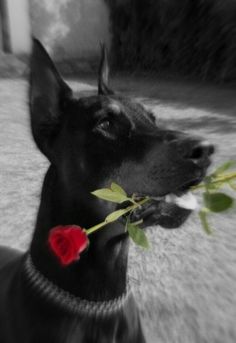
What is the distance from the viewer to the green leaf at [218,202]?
1335 millimetres

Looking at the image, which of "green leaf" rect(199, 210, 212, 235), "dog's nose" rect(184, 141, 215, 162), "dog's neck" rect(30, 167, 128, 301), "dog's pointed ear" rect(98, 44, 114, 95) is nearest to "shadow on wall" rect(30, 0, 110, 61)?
"dog's pointed ear" rect(98, 44, 114, 95)

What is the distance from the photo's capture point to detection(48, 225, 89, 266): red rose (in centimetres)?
132

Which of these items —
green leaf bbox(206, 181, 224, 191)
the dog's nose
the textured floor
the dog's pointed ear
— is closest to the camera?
green leaf bbox(206, 181, 224, 191)

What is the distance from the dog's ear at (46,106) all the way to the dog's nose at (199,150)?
569mm

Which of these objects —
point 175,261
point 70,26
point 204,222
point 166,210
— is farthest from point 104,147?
point 70,26

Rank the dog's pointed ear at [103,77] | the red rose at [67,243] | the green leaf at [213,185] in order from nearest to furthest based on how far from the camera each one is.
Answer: the red rose at [67,243] < the green leaf at [213,185] < the dog's pointed ear at [103,77]

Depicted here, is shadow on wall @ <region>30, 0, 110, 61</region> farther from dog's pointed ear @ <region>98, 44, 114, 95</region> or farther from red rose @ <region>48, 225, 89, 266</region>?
red rose @ <region>48, 225, 89, 266</region>

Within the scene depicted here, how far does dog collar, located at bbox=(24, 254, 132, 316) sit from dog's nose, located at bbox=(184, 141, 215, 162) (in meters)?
0.61

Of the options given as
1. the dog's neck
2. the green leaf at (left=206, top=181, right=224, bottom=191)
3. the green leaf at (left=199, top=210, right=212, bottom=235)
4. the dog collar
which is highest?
the green leaf at (left=206, top=181, right=224, bottom=191)

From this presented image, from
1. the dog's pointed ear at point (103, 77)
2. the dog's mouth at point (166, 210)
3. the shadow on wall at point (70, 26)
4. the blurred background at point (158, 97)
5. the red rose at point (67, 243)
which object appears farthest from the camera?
the shadow on wall at point (70, 26)

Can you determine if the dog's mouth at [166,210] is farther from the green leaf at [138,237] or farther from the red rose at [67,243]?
the red rose at [67,243]

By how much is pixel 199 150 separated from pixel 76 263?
0.57 m

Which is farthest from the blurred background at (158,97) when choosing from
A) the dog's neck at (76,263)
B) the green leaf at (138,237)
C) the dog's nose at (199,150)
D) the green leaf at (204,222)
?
the green leaf at (204,222)

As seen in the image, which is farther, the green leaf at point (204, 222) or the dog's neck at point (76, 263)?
the dog's neck at point (76, 263)
